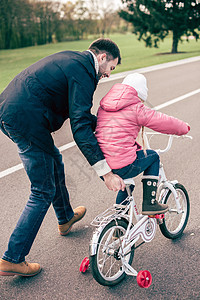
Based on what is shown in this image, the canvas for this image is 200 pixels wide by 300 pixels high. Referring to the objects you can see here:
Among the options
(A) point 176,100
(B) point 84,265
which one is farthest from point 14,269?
(A) point 176,100

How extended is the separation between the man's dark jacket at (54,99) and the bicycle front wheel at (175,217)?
1.11 meters

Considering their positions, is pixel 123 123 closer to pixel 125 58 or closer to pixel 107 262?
pixel 107 262

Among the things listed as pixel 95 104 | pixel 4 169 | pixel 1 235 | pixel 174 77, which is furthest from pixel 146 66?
pixel 1 235

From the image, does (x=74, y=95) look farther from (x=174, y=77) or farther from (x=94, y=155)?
(x=174, y=77)

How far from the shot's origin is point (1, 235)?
364 cm

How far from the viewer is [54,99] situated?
104 inches

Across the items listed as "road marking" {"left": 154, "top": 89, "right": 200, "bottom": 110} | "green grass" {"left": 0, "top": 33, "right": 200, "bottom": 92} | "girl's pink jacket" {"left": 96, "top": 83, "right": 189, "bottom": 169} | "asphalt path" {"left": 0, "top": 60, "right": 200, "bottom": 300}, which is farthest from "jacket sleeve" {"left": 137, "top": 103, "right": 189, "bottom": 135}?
"green grass" {"left": 0, "top": 33, "right": 200, "bottom": 92}

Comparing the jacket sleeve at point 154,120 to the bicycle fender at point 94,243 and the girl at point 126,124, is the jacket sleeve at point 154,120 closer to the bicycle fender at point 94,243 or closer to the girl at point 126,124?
the girl at point 126,124

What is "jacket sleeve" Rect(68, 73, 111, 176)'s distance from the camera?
2.50 m

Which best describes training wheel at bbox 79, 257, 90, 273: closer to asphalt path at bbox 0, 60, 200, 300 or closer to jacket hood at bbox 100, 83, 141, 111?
asphalt path at bbox 0, 60, 200, 300

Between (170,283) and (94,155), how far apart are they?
1.30 m

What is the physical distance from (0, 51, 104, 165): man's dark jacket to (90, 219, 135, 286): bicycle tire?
604 millimetres

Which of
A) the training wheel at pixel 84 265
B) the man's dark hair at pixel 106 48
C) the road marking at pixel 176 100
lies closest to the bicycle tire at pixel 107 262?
the training wheel at pixel 84 265

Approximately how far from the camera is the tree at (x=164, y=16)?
2406cm
